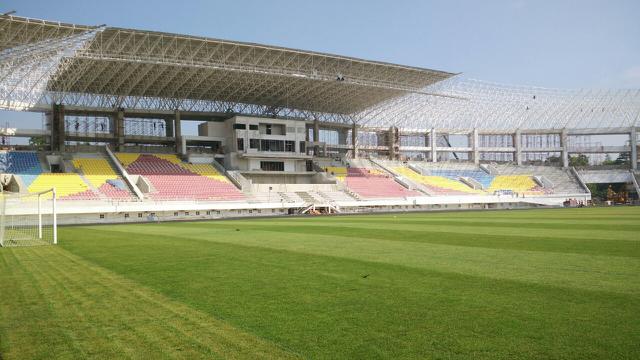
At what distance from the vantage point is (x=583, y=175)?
9438 cm

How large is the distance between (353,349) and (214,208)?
50431mm

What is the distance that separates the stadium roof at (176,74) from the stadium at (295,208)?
30 cm

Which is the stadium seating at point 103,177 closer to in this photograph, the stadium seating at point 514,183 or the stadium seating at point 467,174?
the stadium seating at point 467,174

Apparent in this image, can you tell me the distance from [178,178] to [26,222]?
30.3 metres

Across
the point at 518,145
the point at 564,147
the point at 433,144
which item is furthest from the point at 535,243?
the point at 564,147

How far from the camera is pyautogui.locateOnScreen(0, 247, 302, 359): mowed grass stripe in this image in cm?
612

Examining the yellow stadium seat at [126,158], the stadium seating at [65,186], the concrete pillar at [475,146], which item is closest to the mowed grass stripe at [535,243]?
the stadium seating at [65,186]

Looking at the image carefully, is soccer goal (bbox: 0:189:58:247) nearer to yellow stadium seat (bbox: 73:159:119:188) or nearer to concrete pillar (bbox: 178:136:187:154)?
yellow stadium seat (bbox: 73:159:119:188)

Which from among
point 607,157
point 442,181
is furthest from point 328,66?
point 607,157

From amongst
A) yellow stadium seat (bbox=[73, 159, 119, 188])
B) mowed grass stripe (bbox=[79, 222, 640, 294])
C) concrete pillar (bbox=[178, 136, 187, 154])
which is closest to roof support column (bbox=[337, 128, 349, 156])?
concrete pillar (bbox=[178, 136, 187, 154])

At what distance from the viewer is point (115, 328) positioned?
7.20 metres

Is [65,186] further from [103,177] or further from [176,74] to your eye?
[176,74]

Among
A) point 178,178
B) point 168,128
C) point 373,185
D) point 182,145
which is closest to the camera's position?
point 178,178

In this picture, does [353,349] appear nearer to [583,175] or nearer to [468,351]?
[468,351]
